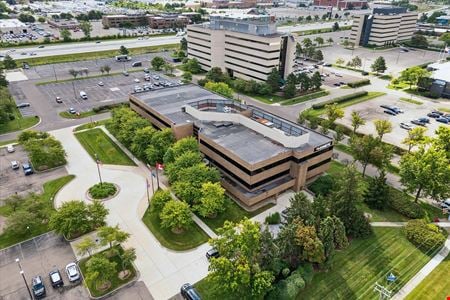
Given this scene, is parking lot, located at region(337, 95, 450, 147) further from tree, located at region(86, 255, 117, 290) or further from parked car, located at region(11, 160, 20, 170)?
parked car, located at region(11, 160, 20, 170)

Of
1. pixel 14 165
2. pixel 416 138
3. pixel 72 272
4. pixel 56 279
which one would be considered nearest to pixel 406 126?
pixel 416 138

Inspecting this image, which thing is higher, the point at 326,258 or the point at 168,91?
the point at 168,91

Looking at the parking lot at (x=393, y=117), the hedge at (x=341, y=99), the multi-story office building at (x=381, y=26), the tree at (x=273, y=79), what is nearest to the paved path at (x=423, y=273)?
the parking lot at (x=393, y=117)

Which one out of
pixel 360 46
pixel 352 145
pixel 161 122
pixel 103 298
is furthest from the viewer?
pixel 360 46

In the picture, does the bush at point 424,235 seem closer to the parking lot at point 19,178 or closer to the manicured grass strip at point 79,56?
the parking lot at point 19,178

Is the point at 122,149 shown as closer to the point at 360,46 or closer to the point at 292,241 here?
the point at 292,241

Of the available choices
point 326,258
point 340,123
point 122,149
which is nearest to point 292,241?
point 326,258

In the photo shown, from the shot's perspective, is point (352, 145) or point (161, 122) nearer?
point (352, 145)

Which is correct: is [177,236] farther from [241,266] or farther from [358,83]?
[358,83]
